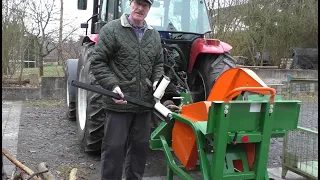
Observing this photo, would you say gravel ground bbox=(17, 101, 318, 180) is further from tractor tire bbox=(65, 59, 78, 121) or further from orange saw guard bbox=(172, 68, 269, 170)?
orange saw guard bbox=(172, 68, 269, 170)

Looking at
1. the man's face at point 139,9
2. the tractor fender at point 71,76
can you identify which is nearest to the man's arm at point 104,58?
the man's face at point 139,9

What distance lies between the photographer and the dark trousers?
3264 millimetres

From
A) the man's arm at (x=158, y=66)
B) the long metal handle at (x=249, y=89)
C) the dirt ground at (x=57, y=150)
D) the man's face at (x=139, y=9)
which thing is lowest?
the dirt ground at (x=57, y=150)

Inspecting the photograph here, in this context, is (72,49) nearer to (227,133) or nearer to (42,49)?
(42,49)

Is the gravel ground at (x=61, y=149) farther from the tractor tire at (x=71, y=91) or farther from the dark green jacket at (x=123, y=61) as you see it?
the dark green jacket at (x=123, y=61)

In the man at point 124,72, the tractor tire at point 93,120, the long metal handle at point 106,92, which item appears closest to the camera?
the long metal handle at point 106,92

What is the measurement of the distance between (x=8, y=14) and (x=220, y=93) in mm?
7857

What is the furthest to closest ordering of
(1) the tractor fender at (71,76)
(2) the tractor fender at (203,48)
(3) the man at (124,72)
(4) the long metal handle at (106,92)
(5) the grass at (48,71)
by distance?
(5) the grass at (48,71) < (1) the tractor fender at (71,76) < (2) the tractor fender at (203,48) < (3) the man at (124,72) < (4) the long metal handle at (106,92)

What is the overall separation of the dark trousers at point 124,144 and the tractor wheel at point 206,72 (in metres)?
1.53

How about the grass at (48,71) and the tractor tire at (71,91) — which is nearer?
the tractor tire at (71,91)

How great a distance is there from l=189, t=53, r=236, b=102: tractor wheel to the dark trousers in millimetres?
1533

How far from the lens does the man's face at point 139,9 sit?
10.2 feet

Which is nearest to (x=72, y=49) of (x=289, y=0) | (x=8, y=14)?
(x=8, y=14)

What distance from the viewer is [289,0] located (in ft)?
53.8
